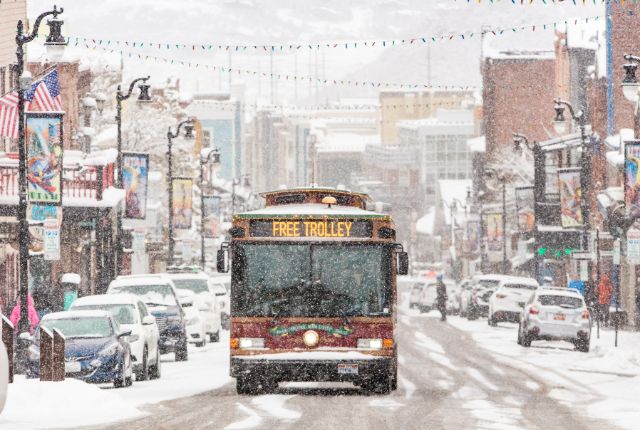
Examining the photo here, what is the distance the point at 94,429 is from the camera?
61.2 feet

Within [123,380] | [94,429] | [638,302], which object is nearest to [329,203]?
[123,380]

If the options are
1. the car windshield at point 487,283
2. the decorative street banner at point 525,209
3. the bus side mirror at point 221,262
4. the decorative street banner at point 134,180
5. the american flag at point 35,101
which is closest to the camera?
the bus side mirror at point 221,262

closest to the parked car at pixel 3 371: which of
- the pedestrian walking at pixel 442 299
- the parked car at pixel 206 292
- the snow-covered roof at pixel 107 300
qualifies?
the snow-covered roof at pixel 107 300

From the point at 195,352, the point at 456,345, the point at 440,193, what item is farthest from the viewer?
the point at 440,193

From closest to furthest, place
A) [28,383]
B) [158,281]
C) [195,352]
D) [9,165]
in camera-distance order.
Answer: [28,383] < [158,281] < [195,352] < [9,165]

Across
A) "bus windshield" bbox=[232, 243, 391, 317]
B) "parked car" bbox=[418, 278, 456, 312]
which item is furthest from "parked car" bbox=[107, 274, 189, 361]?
"parked car" bbox=[418, 278, 456, 312]

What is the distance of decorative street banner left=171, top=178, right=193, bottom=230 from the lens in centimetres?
6788

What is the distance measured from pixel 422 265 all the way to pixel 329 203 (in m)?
146

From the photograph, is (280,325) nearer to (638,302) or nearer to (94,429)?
(94,429)

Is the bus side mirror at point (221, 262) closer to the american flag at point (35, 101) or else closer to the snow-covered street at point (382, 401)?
the snow-covered street at point (382, 401)

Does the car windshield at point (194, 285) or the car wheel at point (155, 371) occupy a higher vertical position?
the car windshield at point (194, 285)

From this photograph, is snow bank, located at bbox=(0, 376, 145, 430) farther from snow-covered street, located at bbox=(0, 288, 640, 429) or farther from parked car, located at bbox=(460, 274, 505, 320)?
parked car, located at bbox=(460, 274, 505, 320)

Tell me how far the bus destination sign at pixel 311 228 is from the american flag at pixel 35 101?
1612 centimetres

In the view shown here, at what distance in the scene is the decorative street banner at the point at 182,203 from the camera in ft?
223
